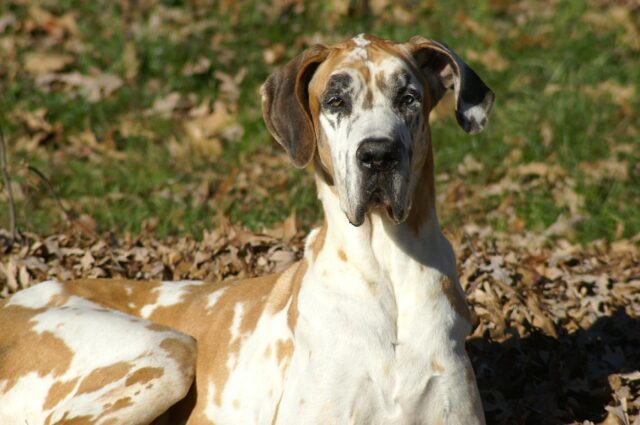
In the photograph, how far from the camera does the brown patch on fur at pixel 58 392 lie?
4.81 metres

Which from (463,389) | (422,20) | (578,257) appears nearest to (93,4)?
(422,20)

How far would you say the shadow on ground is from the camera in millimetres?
5277

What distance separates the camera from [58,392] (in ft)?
15.9

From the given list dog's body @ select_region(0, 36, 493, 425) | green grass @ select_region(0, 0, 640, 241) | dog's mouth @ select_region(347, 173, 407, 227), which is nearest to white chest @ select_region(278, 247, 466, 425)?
dog's body @ select_region(0, 36, 493, 425)

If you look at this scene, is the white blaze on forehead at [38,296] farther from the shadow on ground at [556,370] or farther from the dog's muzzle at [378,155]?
the shadow on ground at [556,370]

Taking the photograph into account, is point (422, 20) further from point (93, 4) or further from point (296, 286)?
point (296, 286)

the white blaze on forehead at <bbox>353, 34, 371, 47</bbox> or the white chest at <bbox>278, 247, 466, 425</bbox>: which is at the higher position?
the white blaze on forehead at <bbox>353, 34, 371, 47</bbox>

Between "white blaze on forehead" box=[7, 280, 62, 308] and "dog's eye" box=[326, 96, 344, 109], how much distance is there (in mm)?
1903

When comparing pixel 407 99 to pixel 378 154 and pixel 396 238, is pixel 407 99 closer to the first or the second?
pixel 378 154

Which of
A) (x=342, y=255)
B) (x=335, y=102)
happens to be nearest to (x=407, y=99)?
(x=335, y=102)

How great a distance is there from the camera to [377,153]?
418 centimetres

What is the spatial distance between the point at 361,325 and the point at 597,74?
23.7 feet

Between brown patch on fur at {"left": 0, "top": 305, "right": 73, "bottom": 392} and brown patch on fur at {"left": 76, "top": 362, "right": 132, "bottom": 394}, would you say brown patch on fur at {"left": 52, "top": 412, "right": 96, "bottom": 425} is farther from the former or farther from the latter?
brown patch on fur at {"left": 0, "top": 305, "right": 73, "bottom": 392}

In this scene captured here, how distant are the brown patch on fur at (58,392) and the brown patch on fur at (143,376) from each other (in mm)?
280
